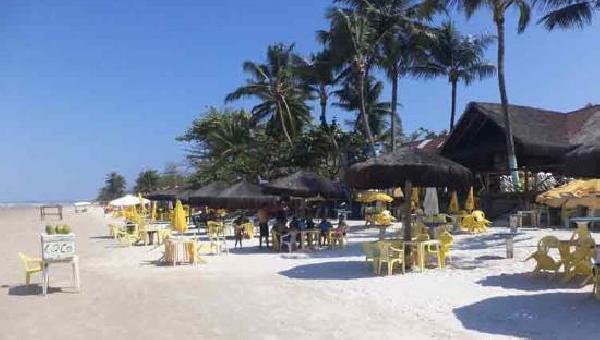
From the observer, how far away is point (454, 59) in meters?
35.9

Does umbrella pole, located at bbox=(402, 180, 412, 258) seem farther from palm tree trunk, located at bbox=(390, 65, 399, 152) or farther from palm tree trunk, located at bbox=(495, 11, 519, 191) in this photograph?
palm tree trunk, located at bbox=(390, 65, 399, 152)

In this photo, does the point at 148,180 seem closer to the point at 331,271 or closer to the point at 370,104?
the point at 370,104

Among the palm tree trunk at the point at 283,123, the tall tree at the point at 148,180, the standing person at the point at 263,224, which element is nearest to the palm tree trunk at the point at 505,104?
the standing person at the point at 263,224

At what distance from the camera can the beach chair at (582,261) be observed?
8625 mm

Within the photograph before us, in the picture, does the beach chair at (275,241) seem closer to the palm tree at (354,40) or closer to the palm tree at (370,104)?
the palm tree at (354,40)

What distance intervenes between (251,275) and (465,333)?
5.38 meters

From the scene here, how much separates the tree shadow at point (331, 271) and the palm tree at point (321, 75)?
20.6 m

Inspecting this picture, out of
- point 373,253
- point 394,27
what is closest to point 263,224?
point 373,253

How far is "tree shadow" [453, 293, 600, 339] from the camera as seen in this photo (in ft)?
20.2

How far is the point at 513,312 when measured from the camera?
7082 millimetres

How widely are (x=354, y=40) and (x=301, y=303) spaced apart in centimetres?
2187

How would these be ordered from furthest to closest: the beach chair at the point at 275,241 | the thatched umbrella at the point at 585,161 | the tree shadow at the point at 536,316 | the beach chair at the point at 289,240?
1. the beach chair at the point at 275,241
2. the beach chair at the point at 289,240
3. the thatched umbrella at the point at 585,161
4. the tree shadow at the point at 536,316

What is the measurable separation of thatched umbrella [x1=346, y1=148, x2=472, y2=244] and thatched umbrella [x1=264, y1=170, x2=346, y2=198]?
4.67 meters

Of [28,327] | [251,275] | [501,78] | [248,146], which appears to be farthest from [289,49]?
[28,327]
